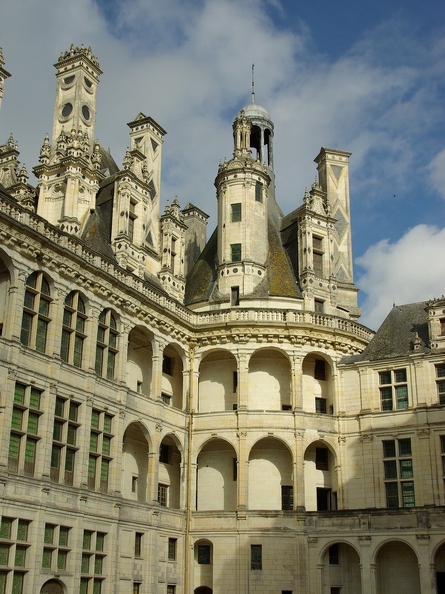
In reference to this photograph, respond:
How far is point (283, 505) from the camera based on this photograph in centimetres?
3831

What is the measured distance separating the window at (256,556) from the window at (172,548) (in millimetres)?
3466

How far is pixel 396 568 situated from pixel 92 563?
13.8m

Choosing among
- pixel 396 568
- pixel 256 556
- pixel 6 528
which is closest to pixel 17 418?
pixel 6 528

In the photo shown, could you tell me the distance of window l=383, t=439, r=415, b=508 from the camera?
1442 inches

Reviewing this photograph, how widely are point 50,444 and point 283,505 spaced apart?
1382 cm

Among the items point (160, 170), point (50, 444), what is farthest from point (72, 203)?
point (50, 444)

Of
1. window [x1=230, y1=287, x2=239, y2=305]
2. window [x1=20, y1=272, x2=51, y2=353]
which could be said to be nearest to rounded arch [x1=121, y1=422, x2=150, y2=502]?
window [x1=20, y1=272, x2=51, y2=353]

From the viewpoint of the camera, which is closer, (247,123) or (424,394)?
(424,394)

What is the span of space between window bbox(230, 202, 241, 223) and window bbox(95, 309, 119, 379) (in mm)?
11494

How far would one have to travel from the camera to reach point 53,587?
1118 inches

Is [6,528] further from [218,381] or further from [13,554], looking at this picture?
[218,381]

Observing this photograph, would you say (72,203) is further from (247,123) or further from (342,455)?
(342,455)

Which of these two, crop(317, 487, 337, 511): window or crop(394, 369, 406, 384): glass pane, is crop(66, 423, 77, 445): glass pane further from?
crop(394, 369, 406, 384): glass pane

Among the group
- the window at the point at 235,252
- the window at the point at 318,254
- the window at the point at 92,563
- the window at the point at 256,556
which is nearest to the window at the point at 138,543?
the window at the point at 92,563
